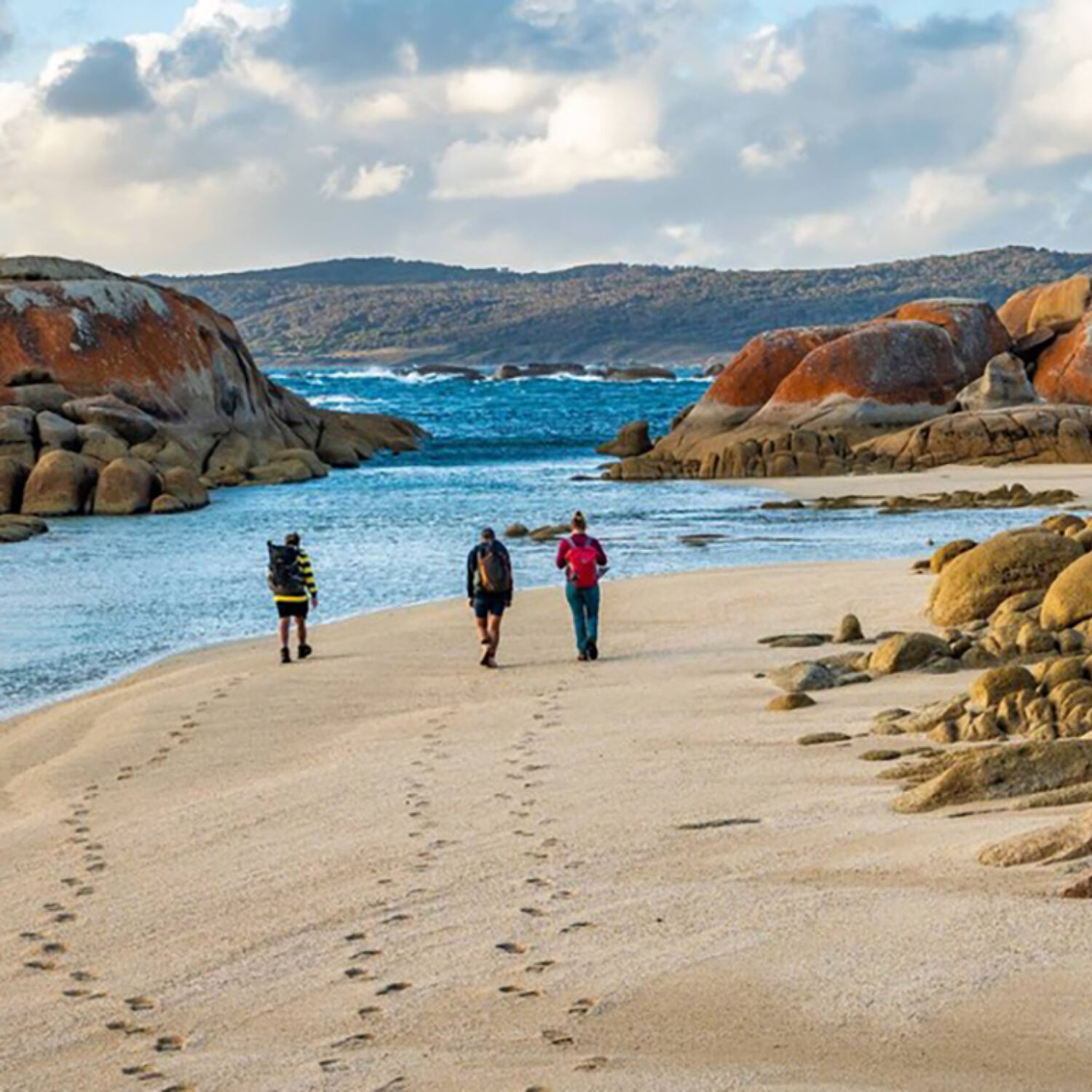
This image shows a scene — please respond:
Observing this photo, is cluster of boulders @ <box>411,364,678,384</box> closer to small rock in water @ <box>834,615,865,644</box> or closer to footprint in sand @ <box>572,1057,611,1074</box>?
small rock in water @ <box>834,615,865,644</box>

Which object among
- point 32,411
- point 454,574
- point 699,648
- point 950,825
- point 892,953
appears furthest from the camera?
→ point 32,411

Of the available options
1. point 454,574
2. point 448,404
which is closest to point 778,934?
point 454,574

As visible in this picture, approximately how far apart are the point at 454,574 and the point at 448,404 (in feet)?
305

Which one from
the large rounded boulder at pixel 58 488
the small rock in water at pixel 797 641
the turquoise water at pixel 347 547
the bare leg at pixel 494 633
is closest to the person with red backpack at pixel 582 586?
the bare leg at pixel 494 633

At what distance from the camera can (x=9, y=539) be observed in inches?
1368

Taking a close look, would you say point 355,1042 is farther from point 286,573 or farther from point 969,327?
point 969,327

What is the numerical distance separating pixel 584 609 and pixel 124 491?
26162mm

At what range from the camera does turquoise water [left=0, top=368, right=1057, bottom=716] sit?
21891 millimetres

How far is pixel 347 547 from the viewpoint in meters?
33.0

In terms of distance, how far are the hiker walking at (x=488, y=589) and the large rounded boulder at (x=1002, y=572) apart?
4007mm

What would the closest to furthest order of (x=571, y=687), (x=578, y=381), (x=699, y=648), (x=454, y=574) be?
(x=571, y=687) → (x=699, y=648) → (x=454, y=574) → (x=578, y=381)

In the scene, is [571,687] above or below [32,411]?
below

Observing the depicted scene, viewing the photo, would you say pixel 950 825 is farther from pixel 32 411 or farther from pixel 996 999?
pixel 32 411

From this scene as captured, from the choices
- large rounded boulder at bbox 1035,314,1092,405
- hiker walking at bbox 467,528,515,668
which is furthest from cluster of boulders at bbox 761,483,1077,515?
hiker walking at bbox 467,528,515,668
